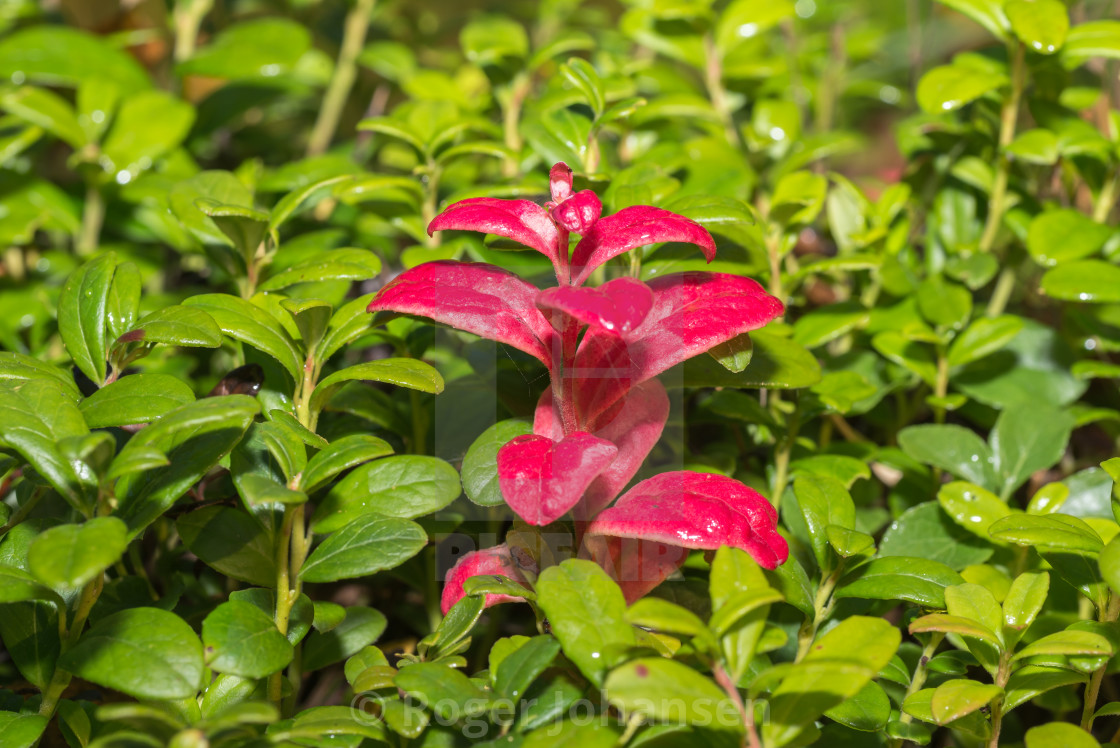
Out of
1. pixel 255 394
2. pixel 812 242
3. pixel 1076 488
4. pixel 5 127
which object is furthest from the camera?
pixel 812 242

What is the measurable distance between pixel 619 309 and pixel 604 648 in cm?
30

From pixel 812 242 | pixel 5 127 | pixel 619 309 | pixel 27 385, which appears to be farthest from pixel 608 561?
pixel 5 127

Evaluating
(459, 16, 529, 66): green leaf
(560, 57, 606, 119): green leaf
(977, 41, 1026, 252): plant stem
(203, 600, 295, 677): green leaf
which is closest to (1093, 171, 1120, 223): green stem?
(977, 41, 1026, 252): plant stem

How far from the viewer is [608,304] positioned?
77 centimetres

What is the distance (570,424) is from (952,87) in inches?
34.8

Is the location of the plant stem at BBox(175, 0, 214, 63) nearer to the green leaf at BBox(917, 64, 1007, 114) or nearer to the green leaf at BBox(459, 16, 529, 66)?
the green leaf at BBox(459, 16, 529, 66)

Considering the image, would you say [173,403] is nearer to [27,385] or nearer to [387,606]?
[27,385]

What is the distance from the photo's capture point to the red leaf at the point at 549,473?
765 mm

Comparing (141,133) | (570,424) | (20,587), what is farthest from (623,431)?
(141,133)

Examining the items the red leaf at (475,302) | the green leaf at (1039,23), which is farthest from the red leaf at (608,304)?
the green leaf at (1039,23)

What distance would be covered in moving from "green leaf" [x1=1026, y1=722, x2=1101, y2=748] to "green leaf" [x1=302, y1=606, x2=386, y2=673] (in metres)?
0.70

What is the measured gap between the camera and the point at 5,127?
172cm

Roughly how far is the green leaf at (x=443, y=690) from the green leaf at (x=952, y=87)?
109 centimetres

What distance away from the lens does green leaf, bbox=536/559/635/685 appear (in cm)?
77
